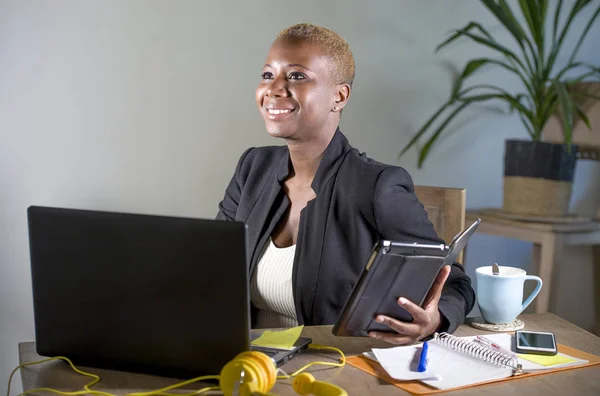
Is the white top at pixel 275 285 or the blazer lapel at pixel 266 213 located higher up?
the blazer lapel at pixel 266 213

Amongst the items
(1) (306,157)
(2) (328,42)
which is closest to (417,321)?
(1) (306,157)

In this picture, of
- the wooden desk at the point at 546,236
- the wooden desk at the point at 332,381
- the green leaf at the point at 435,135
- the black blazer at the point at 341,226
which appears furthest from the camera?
the green leaf at the point at 435,135

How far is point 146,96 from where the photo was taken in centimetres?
244

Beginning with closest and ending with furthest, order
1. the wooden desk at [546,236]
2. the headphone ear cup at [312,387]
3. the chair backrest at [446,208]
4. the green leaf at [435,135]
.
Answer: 1. the headphone ear cup at [312,387]
2. the chair backrest at [446,208]
3. the wooden desk at [546,236]
4. the green leaf at [435,135]

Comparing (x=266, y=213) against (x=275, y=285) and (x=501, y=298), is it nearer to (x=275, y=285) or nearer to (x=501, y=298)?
(x=275, y=285)

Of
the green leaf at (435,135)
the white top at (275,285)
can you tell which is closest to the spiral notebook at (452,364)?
the white top at (275,285)

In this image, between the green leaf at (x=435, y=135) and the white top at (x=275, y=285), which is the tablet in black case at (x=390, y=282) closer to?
→ the white top at (x=275, y=285)

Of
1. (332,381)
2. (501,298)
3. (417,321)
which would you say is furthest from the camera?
(501,298)

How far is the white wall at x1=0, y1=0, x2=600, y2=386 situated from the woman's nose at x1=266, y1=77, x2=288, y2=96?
1023 mm

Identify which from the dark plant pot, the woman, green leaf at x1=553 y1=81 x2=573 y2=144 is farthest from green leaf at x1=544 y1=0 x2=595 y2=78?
the woman

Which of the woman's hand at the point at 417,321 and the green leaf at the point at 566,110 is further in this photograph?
the green leaf at the point at 566,110

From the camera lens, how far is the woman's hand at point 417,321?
1.20 metres

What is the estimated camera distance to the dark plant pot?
257 centimetres

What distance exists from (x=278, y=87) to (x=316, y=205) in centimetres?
26
